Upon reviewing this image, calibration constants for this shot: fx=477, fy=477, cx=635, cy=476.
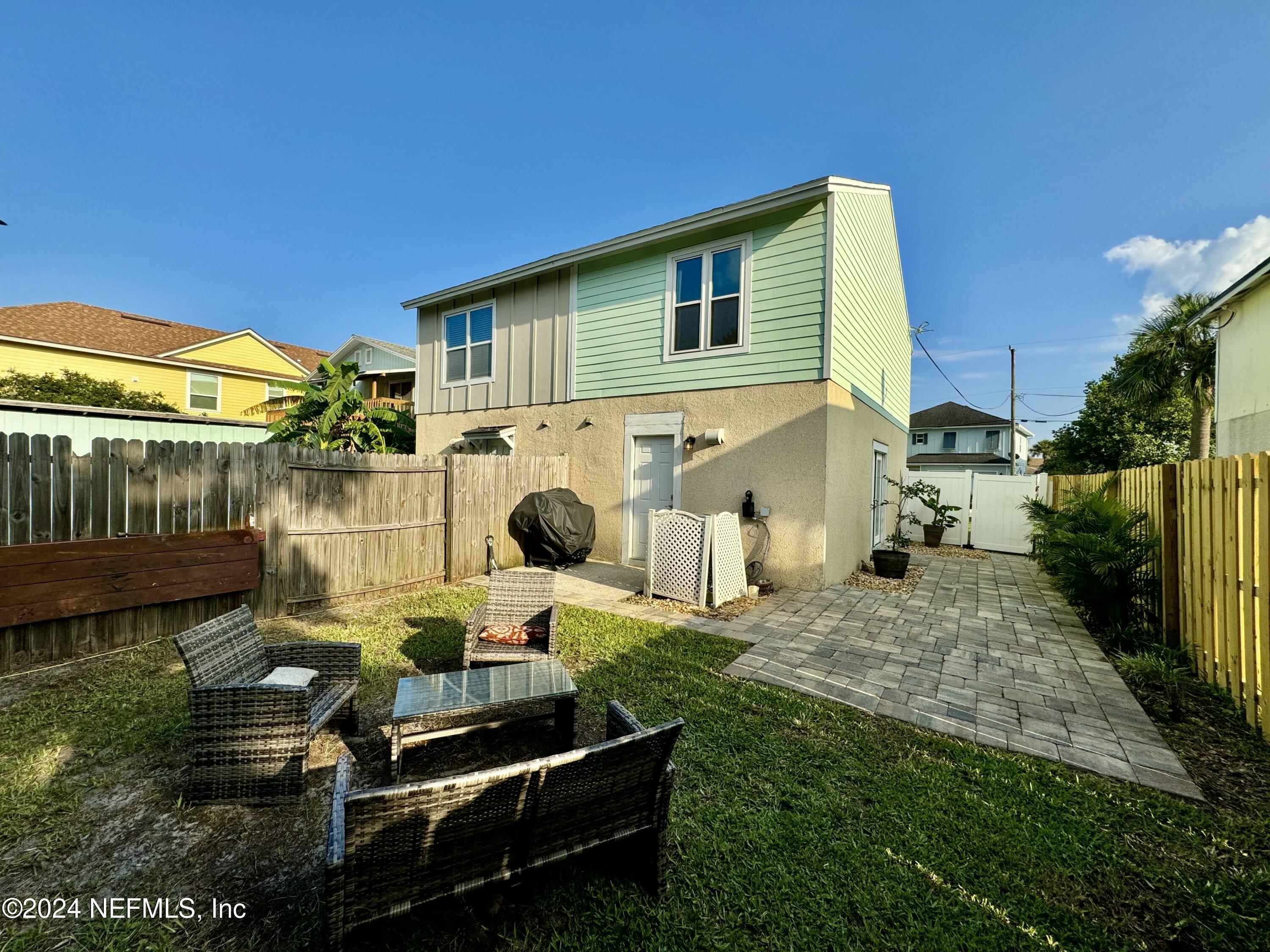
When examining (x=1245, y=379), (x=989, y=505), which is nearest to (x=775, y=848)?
(x=989, y=505)

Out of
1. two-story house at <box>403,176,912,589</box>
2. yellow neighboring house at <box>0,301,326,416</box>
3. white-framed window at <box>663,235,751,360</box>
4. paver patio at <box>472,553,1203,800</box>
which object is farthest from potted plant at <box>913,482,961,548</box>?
yellow neighboring house at <box>0,301,326,416</box>

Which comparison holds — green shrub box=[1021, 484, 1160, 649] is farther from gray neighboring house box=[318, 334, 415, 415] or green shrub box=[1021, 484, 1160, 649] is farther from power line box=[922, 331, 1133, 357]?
gray neighboring house box=[318, 334, 415, 415]

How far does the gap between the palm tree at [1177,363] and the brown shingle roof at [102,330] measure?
106 feet

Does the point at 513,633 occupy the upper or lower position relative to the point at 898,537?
lower

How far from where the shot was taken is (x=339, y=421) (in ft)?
44.9

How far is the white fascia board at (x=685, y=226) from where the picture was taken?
7.01 m

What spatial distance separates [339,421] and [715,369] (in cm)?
1135

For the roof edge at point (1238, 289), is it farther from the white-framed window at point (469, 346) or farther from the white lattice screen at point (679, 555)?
the white-framed window at point (469, 346)

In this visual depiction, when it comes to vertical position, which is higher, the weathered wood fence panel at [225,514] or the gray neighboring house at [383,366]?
the gray neighboring house at [383,366]

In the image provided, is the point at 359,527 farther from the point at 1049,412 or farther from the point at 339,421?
the point at 1049,412

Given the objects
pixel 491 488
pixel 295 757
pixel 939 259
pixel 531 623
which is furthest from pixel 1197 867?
pixel 939 259

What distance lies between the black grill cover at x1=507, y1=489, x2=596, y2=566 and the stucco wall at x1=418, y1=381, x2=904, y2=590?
1.64 feet

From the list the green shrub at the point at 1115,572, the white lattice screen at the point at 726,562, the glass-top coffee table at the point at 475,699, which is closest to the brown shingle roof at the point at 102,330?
the white lattice screen at the point at 726,562

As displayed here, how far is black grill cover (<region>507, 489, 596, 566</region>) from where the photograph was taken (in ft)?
28.2
